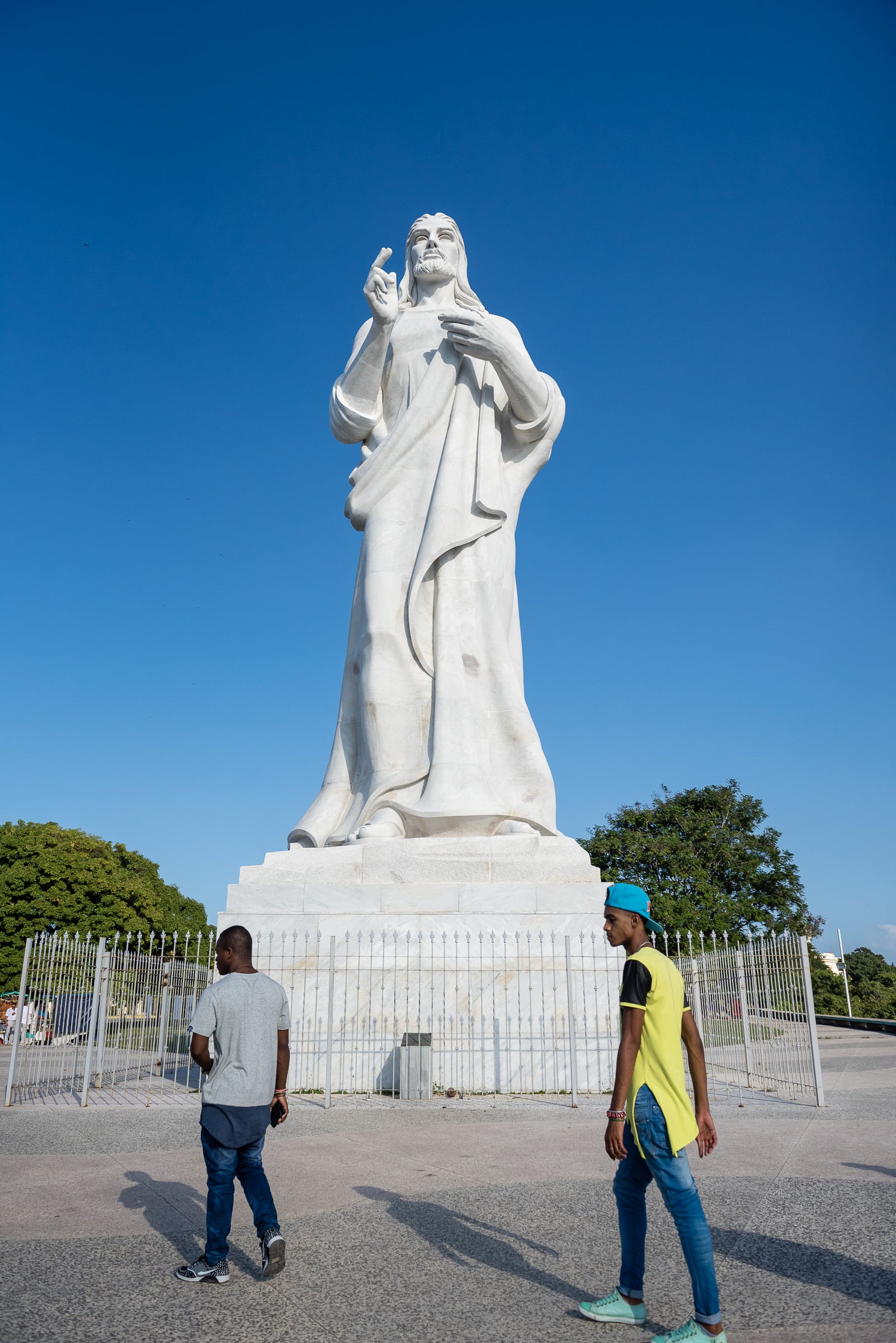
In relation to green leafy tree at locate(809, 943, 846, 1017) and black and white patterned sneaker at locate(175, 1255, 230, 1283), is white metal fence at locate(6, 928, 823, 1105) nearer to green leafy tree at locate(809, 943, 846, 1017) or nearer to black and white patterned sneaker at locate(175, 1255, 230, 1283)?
black and white patterned sneaker at locate(175, 1255, 230, 1283)

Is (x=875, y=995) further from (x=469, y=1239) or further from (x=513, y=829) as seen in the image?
(x=469, y=1239)

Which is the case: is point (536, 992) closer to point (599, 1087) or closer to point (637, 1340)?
point (599, 1087)

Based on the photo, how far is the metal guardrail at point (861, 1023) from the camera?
2467 centimetres

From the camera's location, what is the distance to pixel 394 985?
9.81m

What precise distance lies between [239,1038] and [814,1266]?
2.47m

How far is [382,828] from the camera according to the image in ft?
35.8

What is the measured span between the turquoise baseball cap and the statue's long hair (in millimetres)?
11613

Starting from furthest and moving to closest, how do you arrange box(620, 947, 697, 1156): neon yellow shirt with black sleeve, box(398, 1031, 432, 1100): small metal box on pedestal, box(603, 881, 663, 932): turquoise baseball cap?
box(398, 1031, 432, 1100): small metal box on pedestal, box(603, 881, 663, 932): turquoise baseball cap, box(620, 947, 697, 1156): neon yellow shirt with black sleeve

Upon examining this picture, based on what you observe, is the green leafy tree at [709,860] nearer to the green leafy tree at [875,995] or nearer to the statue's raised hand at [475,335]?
the green leafy tree at [875,995]

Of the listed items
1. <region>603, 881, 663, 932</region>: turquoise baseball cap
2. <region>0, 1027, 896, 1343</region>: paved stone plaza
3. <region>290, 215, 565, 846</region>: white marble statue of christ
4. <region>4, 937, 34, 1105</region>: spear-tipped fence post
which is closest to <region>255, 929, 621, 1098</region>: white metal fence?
<region>290, 215, 565, 846</region>: white marble statue of christ

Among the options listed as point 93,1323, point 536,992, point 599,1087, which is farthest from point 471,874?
point 93,1323

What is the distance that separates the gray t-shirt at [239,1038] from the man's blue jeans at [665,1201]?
1482 mm

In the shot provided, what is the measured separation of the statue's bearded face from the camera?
13625mm

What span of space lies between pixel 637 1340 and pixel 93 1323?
6.03 ft
